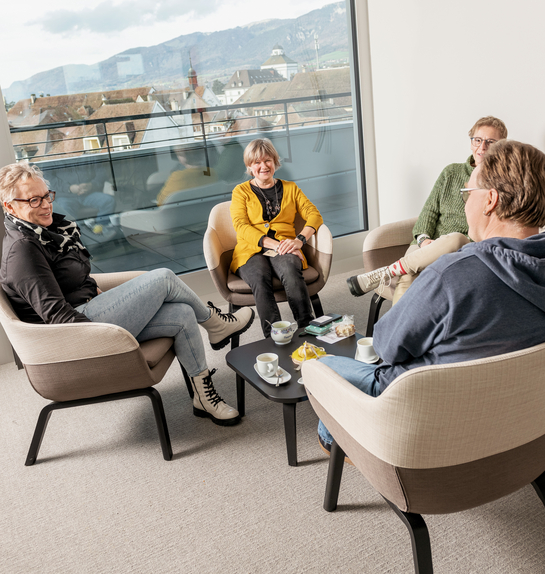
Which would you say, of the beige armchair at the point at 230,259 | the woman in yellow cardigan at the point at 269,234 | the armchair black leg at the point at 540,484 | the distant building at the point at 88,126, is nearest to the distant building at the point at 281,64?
the distant building at the point at 88,126

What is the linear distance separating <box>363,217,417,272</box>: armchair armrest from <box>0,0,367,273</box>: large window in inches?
47.9

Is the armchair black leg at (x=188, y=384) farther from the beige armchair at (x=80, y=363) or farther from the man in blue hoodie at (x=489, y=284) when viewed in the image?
the man in blue hoodie at (x=489, y=284)

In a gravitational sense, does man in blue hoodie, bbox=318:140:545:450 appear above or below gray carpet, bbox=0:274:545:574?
above

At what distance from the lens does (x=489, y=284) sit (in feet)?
4.18

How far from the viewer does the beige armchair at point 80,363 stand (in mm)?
2141

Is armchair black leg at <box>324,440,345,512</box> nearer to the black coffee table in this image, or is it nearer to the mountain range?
the black coffee table

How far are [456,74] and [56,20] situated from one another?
2602mm

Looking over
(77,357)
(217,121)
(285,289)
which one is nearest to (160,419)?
(77,357)

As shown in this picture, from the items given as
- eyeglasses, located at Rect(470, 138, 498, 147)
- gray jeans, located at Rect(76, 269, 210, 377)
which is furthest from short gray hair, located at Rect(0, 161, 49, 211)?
eyeglasses, located at Rect(470, 138, 498, 147)

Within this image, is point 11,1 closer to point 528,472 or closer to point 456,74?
point 456,74

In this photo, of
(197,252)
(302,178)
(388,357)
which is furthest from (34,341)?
(302,178)

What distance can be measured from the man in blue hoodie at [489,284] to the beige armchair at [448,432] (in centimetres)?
9

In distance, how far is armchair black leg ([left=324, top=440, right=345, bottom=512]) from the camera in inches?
73.2

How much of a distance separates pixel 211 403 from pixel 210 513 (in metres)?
0.64
